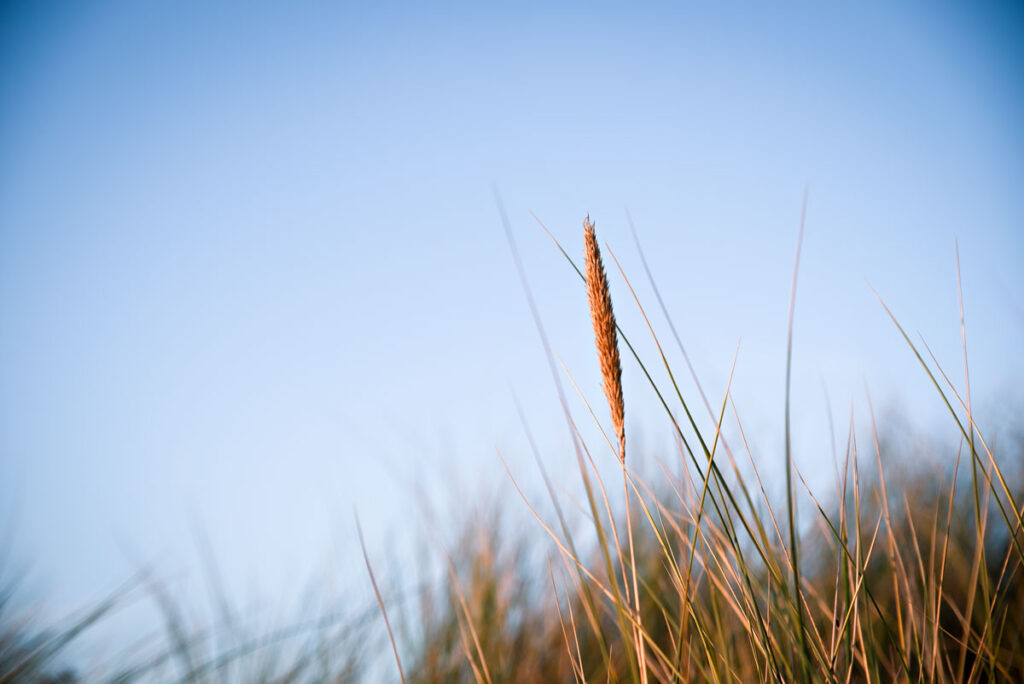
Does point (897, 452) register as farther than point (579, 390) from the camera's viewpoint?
Yes

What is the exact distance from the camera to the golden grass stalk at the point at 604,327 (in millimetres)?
909

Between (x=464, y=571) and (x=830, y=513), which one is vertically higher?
(x=464, y=571)

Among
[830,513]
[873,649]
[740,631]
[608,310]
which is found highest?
[608,310]

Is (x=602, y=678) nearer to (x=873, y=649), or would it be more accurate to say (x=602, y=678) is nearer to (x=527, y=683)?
(x=527, y=683)

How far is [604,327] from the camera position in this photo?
0.91 m

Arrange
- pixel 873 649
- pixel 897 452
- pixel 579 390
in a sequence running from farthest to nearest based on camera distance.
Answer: pixel 897 452, pixel 579 390, pixel 873 649

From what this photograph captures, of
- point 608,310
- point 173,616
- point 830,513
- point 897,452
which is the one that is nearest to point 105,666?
point 173,616

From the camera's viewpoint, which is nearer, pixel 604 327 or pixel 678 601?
pixel 604 327

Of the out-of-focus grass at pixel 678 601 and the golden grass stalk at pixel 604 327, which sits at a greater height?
the golden grass stalk at pixel 604 327

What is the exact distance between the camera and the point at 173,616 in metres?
1.67

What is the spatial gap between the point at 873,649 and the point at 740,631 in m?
1.49

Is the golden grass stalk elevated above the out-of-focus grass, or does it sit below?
above

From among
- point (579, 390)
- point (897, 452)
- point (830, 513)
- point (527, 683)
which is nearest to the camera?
point (579, 390)

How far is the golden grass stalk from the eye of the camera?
0.91 metres
